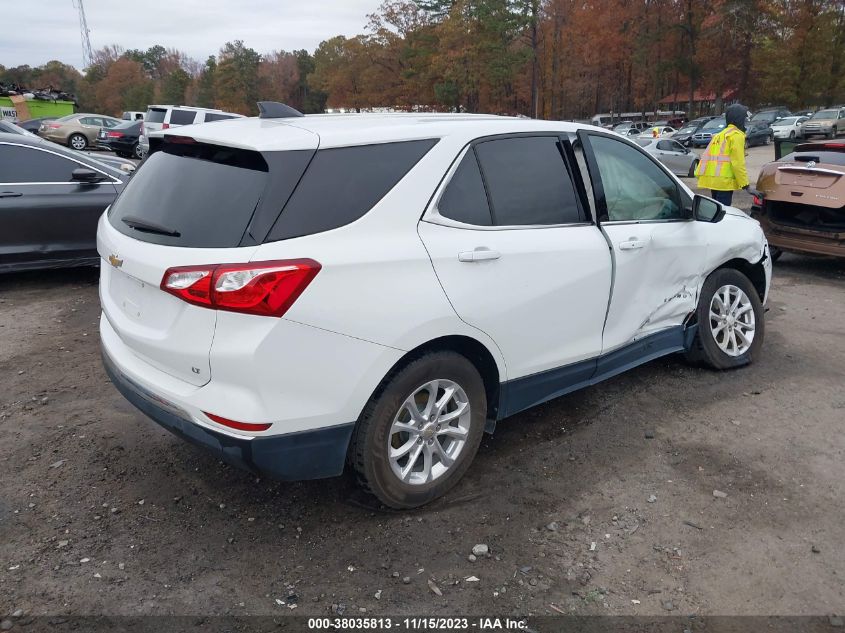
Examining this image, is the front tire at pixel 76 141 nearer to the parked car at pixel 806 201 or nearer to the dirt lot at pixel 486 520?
the dirt lot at pixel 486 520

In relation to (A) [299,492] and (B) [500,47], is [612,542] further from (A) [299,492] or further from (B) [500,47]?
(B) [500,47]

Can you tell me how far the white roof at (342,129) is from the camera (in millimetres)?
2855

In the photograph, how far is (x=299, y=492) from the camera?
340cm

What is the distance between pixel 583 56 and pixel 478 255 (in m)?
70.9

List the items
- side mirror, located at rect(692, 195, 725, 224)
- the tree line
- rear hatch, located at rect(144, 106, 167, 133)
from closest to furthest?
side mirror, located at rect(692, 195, 725, 224) < rear hatch, located at rect(144, 106, 167, 133) < the tree line

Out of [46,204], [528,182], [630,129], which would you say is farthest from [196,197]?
[630,129]

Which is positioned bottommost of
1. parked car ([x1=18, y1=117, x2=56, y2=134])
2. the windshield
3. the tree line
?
parked car ([x1=18, y1=117, x2=56, y2=134])

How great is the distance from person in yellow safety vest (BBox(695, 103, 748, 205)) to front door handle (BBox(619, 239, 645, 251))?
14.7 feet

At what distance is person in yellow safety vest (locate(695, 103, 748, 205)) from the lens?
782 centimetres

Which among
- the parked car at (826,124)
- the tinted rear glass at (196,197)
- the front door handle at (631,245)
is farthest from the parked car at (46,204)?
the parked car at (826,124)

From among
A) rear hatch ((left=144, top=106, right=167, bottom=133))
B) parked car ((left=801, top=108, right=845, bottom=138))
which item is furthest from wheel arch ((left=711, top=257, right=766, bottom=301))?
parked car ((left=801, top=108, right=845, bottom=138))

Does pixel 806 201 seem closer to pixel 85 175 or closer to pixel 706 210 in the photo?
pixel 706 210

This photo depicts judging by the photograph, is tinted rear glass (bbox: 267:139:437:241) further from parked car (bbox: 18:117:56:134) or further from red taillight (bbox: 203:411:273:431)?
parked car (bbox: 18:117:56:134)

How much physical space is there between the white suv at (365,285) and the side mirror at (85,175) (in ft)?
14.2
